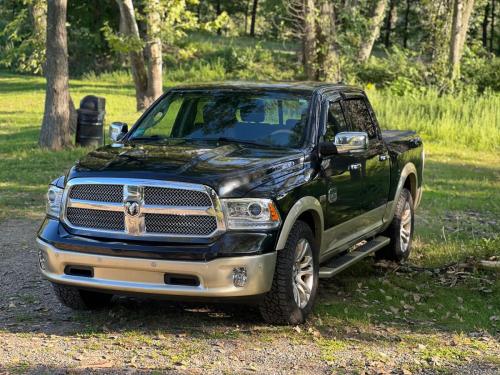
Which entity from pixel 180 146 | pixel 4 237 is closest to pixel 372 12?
pixel 4 237

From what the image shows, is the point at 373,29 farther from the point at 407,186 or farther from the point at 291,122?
the point at 291,122

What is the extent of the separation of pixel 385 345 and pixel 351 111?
274cm

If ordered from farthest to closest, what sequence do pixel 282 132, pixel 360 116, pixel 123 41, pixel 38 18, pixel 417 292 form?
pixel 38 18 → pixel 123 41 → pixel 360 116 → pixel 417 292 → pixel 282 132

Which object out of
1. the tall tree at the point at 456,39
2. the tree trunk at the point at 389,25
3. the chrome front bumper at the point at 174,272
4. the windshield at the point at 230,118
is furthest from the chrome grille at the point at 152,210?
the tree trunk at the point at 389,25

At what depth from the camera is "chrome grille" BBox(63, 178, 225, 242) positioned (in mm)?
5629

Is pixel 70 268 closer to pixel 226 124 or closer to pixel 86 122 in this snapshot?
A: pixel 226 124

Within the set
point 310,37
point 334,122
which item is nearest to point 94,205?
point 334,122

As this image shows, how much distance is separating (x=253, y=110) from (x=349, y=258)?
5.22 feet

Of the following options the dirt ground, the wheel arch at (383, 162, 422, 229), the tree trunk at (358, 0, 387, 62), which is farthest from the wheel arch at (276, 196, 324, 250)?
the tree trunk at (358, 0, 387, 62)

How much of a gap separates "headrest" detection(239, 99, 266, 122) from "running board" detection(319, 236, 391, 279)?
139 cm

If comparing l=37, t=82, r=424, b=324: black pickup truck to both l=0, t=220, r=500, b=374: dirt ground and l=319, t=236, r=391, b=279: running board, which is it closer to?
l=319, t=236, r=391, b=279: running board

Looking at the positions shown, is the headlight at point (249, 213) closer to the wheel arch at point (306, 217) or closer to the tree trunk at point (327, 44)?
the wheel arch at point (306, 217)

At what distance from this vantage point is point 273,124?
6.90 m

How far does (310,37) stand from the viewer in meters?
25.3
